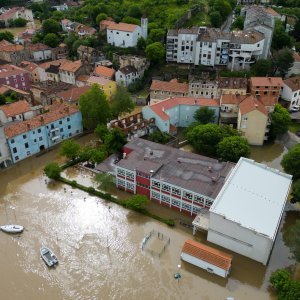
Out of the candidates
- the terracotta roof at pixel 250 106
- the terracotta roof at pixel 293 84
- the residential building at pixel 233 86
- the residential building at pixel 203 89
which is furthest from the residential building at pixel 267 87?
the residential building at pixel 203 89

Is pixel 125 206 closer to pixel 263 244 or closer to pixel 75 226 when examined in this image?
pixel 75 226

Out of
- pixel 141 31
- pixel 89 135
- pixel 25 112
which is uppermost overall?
pixel 141 31

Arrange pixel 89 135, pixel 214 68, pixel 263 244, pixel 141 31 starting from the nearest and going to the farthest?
pixel 263 244
pixel 89 135
pixel 214 68
pixel 141 31

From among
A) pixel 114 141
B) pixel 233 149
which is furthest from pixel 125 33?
pixel 233 149

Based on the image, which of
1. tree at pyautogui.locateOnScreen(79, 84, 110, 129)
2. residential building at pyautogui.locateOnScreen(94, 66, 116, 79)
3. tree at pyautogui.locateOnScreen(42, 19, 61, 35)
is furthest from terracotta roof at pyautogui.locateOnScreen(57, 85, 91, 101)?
tree at pyautogui.locateOnScreen(42, 19, 61, 35)

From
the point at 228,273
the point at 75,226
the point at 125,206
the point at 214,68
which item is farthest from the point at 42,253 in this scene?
the point at 214,68

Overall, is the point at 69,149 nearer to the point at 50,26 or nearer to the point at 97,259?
the point at 97,259

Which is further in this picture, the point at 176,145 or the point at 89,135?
the point at 89,135

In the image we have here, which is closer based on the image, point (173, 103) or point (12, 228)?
point (12, 228)
